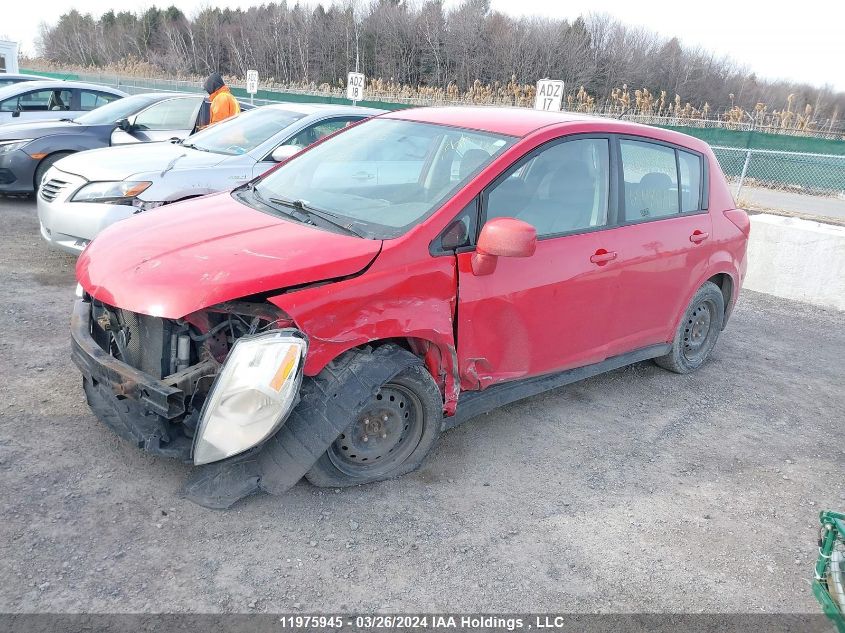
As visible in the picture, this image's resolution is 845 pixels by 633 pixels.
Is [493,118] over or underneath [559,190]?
over

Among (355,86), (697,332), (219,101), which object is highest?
(355,86)

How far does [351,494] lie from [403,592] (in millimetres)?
688

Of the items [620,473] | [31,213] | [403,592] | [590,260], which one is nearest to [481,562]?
[403,592]

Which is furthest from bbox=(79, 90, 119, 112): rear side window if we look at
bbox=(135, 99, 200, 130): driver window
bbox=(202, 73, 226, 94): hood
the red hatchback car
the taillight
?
the taillight

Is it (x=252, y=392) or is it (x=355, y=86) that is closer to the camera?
(x=252, y=392)

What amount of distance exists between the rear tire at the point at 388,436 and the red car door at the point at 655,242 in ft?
4.80

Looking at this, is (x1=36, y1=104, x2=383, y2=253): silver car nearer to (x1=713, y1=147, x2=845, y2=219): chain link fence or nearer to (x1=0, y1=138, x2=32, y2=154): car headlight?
(x1=0, y1=138, x2=32, y2=154): car headlight

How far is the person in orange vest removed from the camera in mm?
9102

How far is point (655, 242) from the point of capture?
4.36 metres

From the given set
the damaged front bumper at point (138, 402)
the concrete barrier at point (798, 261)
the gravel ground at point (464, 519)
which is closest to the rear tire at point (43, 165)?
the gravel ground at point (464, 519)

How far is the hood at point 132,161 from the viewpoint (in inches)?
239

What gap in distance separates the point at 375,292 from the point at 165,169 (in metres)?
3.90

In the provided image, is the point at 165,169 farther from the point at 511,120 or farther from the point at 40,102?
the point at 40,102

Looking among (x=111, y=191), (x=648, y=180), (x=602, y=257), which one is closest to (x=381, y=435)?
(x=602, y=257)
